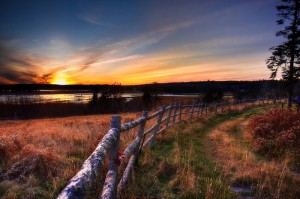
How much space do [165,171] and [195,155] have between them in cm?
235

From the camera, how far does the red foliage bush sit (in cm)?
834

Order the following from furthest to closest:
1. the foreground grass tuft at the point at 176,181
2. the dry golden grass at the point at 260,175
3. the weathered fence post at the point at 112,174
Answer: the dry golden grass at the point at 260,175
the foreground grass tuft at the point at 176,181
the weathered fence post at the point at 112,174

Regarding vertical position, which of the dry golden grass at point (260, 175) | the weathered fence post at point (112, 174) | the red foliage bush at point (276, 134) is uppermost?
the weathered fence post at point (112, 174)

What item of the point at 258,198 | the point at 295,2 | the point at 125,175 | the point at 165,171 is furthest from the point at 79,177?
the point at 295,2

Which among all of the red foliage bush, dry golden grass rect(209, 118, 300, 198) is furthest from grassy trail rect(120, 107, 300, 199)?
the red foliage bush

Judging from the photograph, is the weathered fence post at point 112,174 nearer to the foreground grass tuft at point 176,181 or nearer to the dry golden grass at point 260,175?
the foreground grass tuft at point 176,181

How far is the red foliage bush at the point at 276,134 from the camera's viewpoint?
834 cm

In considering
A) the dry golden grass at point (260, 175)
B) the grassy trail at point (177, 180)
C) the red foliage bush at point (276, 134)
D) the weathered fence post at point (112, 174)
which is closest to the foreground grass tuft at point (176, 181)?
the grassy trail at point (177, 180)

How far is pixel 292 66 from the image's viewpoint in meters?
28.1

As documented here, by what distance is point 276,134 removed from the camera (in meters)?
9.52

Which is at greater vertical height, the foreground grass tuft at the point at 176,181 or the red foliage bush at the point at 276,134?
the red foliage bush at the point at 276,134

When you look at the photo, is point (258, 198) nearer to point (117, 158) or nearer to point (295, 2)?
point (117, 158)

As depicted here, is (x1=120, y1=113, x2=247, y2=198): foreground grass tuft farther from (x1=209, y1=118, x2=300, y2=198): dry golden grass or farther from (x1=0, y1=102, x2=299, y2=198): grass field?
(x1=209, y1=118, x2=300, y2=198): dry golden grass

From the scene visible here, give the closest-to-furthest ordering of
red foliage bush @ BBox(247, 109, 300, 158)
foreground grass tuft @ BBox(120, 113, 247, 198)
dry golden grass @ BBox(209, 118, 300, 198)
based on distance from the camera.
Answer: foreground grass tuft @ BBox(120, 113, 247, 198) < dry golden grass @ BBox(209, 118, 300, 198) < red foliage bush @ BBox(247, 109, 300, 158)
